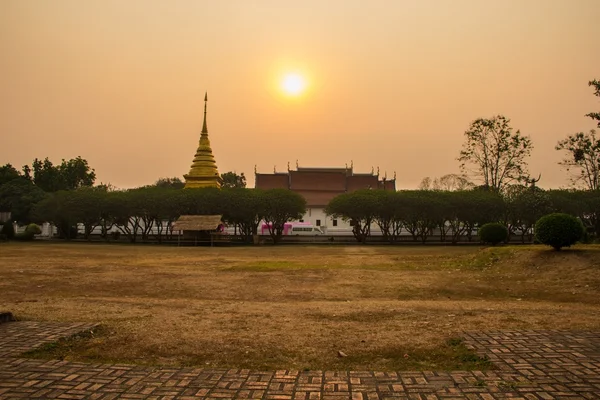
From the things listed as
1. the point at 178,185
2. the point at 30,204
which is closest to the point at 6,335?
the point at 30,204

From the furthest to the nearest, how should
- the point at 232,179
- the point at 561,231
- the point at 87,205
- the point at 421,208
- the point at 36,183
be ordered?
the point at 232,179, the point at 36,183, the point at 87,205, the point at 421,208, the point at 561,231

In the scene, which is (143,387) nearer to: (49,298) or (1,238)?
(49,298)

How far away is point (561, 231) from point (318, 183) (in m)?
46.9

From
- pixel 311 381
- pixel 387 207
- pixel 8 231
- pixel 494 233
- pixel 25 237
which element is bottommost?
pixel 311 381

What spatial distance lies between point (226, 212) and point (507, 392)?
3542 cm

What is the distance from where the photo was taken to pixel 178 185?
76.2 metres

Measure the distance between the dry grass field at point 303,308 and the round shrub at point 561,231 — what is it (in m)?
0.54

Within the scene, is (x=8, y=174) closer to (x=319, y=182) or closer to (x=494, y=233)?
(x=319, y=182)

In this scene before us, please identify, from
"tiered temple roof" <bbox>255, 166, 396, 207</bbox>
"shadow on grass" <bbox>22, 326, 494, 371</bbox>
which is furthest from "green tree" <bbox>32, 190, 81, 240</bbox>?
"shadow on grass" <bbox>22, 326, 494, 371</bbox>

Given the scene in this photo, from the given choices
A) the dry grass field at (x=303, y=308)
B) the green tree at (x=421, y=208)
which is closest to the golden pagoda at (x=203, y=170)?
the green tree at (x=421, y=208)

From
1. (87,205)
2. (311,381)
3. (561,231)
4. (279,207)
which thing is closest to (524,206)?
(279,207)

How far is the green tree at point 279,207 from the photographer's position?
38.5 meters

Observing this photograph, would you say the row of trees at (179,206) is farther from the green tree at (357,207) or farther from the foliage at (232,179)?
the foliage at (232,179)

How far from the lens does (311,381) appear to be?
4.08 meters
